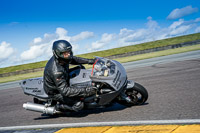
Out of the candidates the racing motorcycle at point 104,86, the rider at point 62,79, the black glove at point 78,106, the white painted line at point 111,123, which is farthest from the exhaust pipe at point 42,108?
the black glove at point 78,106

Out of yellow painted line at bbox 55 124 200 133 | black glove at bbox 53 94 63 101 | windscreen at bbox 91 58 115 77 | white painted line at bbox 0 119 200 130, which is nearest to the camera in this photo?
yellow painted line at bbox 55 124 200 133

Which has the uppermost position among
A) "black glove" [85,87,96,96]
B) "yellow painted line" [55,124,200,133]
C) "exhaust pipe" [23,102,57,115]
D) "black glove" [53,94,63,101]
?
"black glove" [85,87,96,96]

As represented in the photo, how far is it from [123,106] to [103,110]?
20.3 inches

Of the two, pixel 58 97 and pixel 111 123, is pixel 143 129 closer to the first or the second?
pixel 111 123

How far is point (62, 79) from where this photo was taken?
4355mm

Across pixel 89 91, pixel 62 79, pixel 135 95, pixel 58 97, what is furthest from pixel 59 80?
pixel 135 95

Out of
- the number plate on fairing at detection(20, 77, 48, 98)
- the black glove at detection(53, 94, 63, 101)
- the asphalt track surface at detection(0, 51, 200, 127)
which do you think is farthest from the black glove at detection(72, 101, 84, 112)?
the number plate on fairing at detection(20, 77, 48, 98)

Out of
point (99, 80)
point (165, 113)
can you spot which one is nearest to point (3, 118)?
point (99, 80)

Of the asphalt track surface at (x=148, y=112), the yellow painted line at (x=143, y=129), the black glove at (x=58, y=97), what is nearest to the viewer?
the yellow painted line at (x=143, y=129)

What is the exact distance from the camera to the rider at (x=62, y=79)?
14.2ft

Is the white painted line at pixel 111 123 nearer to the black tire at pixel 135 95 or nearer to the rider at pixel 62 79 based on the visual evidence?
the rider at pixel 62 79

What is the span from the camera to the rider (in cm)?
434

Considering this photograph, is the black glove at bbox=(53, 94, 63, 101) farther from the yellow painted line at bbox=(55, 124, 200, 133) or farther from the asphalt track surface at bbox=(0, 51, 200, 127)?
the yellow painted line at bbox=(55, 124, 200, 133)

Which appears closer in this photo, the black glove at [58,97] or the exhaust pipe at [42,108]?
the black glove at [58,97]
